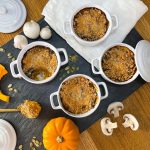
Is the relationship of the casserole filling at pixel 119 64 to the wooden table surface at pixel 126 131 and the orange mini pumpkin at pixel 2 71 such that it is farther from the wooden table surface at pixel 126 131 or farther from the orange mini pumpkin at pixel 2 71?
the orange mini pumpkin at pixel 2 71

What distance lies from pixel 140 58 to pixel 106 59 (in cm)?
8

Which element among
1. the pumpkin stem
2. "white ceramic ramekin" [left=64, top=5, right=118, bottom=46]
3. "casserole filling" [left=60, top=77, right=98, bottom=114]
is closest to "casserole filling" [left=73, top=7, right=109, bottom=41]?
"white ceramic ramekin" [left=64, top=5, right=118, bottom=46]

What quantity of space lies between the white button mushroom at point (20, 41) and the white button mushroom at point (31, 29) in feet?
0.04

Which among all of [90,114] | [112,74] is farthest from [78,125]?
[112,74]

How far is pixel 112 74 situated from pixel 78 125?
0.15 metres

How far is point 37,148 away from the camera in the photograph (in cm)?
96

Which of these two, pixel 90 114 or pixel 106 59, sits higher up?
pixel 106 59

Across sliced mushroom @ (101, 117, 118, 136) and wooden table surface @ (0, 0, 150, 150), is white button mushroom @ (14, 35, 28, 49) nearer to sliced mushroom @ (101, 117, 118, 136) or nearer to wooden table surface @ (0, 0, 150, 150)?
wooden table surface @ (0, 0, 150, 150)

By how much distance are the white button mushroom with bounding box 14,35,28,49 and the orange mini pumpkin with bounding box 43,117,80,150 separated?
0.20 meters

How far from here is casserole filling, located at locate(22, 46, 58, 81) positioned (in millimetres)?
938

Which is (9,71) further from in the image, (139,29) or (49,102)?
(139,29)

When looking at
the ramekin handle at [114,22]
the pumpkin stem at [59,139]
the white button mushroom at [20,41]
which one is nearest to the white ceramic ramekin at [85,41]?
the ramekin handle at [114,22]

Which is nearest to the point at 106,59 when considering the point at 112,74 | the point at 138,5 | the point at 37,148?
the point at 112,74

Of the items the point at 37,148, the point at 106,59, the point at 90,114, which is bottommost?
the point at 37,148
